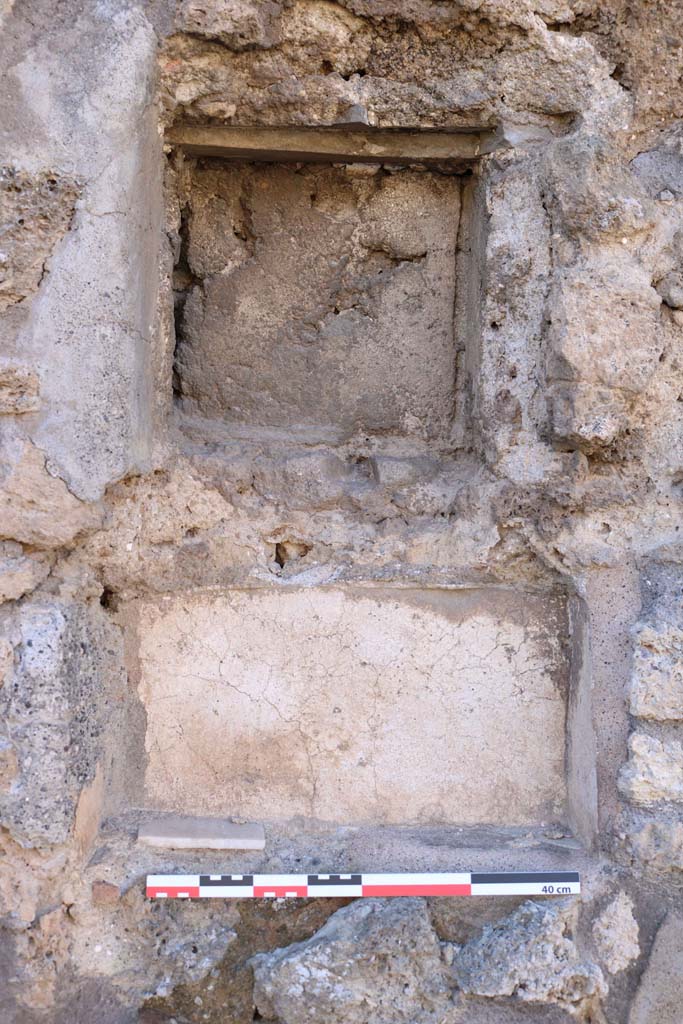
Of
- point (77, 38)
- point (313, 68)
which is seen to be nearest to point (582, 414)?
point (313, 68)

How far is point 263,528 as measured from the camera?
94.3 inches

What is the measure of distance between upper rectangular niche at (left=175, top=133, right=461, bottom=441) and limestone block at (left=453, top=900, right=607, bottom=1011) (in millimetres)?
1213

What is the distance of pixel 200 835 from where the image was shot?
7.77ft

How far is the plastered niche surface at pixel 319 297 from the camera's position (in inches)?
96.7

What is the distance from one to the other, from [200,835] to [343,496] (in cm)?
91

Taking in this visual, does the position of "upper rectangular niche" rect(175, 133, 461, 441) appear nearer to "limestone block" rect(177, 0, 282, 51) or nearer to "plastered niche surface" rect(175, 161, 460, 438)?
"plastered niche surface" rect(175, 161, 460, 438)

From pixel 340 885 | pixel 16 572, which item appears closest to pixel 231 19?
pixel 16 572

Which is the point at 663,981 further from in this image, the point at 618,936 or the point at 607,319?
the point at 607,319

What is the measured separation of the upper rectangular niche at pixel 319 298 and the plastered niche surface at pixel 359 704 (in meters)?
0.49

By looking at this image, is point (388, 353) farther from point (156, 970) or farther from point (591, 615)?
point (156, 970)

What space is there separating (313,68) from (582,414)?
1.00m

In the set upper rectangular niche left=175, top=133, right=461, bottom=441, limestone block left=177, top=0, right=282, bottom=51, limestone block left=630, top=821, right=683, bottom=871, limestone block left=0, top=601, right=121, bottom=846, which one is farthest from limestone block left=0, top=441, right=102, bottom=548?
limestone block left=630, top=821, right=683, bottom=871

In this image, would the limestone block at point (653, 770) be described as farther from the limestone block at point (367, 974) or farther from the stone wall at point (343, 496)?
the limestone block at point (367, 974)

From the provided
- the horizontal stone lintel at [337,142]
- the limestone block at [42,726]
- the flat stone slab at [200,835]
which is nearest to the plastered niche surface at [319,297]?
the horizontal stone lintel at [337,142]
